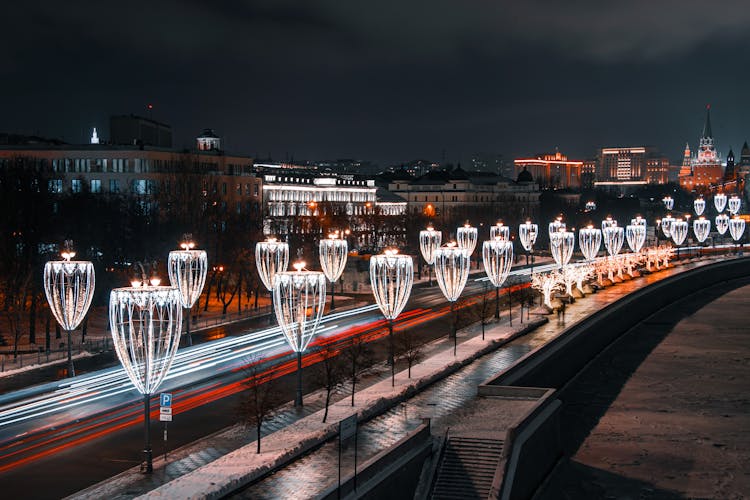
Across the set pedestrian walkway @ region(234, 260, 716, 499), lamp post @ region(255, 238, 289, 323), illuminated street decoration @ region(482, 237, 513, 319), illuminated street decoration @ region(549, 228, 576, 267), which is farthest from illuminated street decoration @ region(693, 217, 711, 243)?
lamp post @ region(255, 238, 289, 323)

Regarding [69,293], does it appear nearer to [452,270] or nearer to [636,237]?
[452,270]

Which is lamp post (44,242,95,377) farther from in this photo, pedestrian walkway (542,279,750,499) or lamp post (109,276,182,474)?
pedestrian walkway (542,279,750,499)

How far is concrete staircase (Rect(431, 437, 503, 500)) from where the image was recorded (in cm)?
2344

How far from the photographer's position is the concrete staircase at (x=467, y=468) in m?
23.4

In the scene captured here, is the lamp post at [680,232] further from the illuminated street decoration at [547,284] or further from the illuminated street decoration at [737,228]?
the illuminated street decoration at [547,284]

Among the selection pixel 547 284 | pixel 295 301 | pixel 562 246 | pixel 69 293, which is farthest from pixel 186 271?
pixel 562 246

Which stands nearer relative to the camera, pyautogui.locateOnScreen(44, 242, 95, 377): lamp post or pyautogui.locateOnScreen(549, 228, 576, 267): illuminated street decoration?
pyautogui.locateOnScreen(44, 242, 95, 377): lamp post

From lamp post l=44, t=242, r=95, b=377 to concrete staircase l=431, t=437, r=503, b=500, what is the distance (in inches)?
678

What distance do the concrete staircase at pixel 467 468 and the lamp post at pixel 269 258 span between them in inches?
869

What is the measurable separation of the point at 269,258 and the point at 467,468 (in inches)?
1005

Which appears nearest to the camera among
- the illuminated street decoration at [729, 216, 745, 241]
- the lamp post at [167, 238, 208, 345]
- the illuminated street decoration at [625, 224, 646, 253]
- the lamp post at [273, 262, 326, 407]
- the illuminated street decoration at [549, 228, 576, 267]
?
the lamp post at [273, 262, 326, 407]

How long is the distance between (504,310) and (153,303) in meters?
34.6

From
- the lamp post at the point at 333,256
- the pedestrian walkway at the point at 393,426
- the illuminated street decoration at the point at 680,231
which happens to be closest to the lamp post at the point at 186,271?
the lamp post at the point at 333,256

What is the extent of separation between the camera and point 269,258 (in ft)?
157
